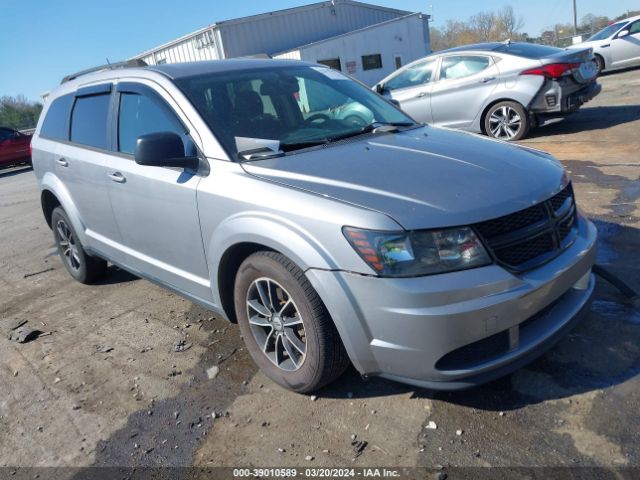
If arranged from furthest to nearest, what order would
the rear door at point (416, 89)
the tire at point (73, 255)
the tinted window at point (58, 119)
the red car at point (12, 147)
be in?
1. the red car at point (12, 147)
2. the rear door at point (416, 89)
3. the tire at point (73, 255)
4. the tinted window at point (58, 119)

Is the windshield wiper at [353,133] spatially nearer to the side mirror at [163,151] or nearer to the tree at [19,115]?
the side mirror at [163,151]

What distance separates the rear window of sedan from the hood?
5810mm

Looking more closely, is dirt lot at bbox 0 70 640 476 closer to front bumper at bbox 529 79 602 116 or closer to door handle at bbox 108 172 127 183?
door handle at bbox 108 172 127 183

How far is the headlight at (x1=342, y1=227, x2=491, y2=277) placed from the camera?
91.4 inches

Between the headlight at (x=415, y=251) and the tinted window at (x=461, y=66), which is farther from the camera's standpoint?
the tinted window at (x=461, y=66)

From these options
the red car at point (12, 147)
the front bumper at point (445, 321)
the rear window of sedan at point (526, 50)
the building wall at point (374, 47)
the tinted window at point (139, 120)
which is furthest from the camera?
the building wall at point (374, 47)

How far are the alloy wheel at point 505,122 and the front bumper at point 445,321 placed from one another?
638 cm

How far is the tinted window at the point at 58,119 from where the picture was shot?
4.77m

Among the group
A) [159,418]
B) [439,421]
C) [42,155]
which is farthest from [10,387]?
[439,421]

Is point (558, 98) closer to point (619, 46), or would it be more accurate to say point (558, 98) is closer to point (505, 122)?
point (505, 122)

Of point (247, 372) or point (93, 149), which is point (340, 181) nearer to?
point (247, 372)

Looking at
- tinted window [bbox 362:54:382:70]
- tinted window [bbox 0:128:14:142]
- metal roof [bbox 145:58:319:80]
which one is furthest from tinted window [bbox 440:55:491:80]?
tinted window [bbox 0:128:14:142]

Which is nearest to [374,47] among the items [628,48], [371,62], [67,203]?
[371,62]

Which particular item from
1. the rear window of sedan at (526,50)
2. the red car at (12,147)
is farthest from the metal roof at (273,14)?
the rear window of sedan at (526,50)
